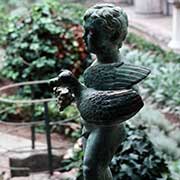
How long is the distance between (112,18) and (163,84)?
441cm

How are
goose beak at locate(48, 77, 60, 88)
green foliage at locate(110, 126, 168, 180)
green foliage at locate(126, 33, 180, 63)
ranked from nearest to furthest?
goose beak at locate(48, 77, 60, 88), green foliage at locate(110, 126, 168, 180), green foliage at locate(126, 33, 180, 63)

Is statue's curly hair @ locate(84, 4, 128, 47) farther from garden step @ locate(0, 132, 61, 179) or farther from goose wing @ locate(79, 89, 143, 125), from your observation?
garden step @ locate(0, 132, 61, 179)

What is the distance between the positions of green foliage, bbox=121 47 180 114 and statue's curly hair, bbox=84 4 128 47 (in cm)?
390

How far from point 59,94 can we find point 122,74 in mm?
186

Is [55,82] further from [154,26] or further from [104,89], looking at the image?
[154,26]

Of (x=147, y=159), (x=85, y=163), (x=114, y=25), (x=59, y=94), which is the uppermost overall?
(x=114, y=25)

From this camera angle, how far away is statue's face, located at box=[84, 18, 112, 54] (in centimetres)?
140

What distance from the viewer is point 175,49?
6699 millimetres

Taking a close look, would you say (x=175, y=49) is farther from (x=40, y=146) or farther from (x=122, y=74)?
(x=122, y=74)

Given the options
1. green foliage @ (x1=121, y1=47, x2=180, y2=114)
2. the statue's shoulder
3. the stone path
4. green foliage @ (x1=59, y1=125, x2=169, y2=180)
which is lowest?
the stone path

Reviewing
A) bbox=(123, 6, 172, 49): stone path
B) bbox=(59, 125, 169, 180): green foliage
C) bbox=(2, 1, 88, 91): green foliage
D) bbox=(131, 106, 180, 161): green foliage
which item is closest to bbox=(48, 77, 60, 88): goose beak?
bbox=(59, 125, 169, 180): green foliage

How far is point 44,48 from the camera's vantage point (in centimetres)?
582

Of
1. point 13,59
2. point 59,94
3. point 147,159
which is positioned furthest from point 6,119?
point 59,94

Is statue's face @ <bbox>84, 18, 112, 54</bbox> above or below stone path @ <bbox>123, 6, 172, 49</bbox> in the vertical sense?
above
